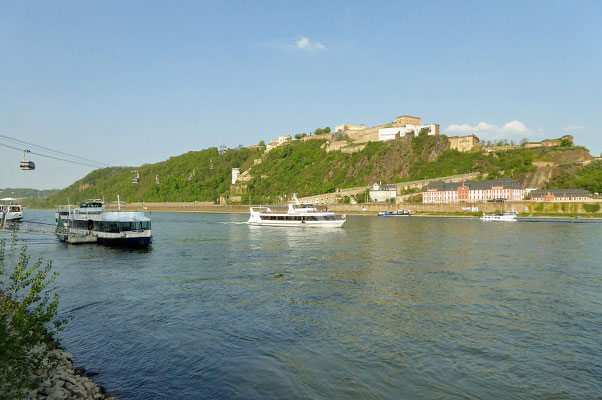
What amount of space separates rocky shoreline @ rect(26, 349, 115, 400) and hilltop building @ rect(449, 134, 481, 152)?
132m

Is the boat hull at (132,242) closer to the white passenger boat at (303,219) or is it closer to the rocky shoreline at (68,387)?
the rocky shoreline at (68,387)

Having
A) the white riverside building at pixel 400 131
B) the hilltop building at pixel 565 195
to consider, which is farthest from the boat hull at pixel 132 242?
the white riverside building at pixel 400 131

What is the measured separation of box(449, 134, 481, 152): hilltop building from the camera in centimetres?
12656

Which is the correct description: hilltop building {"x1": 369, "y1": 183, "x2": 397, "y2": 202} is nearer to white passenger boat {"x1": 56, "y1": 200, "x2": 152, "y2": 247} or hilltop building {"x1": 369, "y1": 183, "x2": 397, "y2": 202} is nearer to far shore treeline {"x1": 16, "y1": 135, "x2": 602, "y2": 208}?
far shore treeline {"x1": 16, "y1": 135, "x2": 602, "y2": 208}

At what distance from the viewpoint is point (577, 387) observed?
31.5 ft

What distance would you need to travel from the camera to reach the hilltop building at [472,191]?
9294 cm

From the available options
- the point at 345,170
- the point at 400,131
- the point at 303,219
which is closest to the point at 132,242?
the point at 303,219

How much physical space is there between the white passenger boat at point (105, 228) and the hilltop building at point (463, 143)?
112931 mm

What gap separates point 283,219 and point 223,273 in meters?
38.0

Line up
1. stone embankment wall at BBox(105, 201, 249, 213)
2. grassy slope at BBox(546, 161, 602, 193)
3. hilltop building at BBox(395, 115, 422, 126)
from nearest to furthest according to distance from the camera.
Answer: grassy slope at BBox(546, 161, 602, 193) < stone embankment wall at BBox(105, 201, 249, 213) < hilltop building at BBox(395, 115, 422, 126)

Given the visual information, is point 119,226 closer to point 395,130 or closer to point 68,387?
point 68,387

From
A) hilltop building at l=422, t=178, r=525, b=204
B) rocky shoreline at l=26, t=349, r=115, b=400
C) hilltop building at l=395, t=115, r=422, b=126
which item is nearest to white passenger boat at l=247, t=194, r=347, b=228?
rocky shoreline at l=26, t=349, r=115, b=400

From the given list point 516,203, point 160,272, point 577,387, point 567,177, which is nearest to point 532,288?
point 577,387

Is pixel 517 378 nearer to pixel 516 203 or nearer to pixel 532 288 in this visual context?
pixel 532 288
